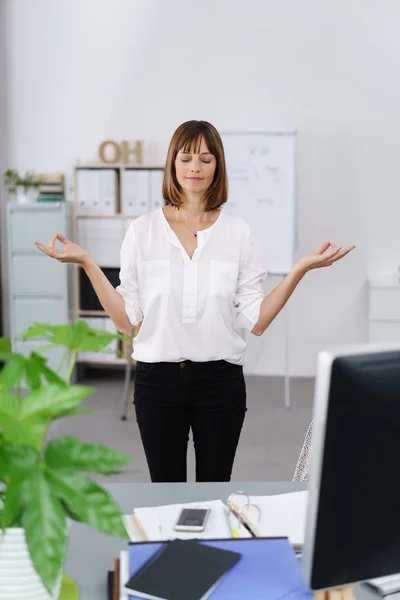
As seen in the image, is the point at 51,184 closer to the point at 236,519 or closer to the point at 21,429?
the point at 236,519

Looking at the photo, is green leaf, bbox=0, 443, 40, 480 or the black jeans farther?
the black jeans

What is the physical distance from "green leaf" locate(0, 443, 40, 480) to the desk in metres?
0.43

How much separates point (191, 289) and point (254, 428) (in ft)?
8.20

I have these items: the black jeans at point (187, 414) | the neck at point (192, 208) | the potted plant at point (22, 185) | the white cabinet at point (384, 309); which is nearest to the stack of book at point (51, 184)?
the potted plant at point (22, 185)

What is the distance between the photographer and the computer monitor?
2.79 ft

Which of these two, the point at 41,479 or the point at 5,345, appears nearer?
the point at 41,479

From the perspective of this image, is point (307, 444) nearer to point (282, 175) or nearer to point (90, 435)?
point (90, 435)

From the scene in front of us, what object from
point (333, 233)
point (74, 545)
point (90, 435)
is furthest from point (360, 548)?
point (333, 233)

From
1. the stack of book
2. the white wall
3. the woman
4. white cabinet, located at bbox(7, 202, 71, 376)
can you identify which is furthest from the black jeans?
the stack of book

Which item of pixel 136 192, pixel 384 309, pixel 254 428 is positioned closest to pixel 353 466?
pixel 254 428

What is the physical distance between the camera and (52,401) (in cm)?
82

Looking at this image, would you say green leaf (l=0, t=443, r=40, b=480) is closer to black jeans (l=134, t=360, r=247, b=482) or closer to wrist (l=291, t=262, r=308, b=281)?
black jeans (l=134, t=360, r=247, b=482)

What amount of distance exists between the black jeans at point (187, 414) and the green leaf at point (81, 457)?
1139mm

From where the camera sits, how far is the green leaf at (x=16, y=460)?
2.45 ft
